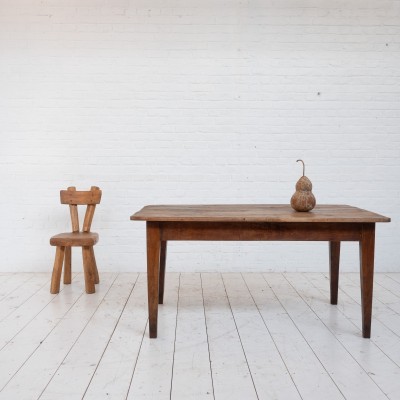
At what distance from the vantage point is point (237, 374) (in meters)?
2.48

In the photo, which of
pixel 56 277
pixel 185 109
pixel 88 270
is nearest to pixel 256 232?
pixel 88 270

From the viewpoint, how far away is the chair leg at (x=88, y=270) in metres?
4.11

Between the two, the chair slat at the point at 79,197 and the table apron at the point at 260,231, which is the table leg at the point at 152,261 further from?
the chair slat at the point at 79,197

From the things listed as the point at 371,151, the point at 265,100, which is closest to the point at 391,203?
the point at 371,151

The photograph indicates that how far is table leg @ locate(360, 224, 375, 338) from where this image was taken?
3006 mm

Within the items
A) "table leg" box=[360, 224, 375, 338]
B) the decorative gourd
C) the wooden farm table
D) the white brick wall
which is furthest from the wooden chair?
"table leg" box=[360, 224, 375, 338]

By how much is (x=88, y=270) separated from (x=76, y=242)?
0.26 meters

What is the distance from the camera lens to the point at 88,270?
13.5ft

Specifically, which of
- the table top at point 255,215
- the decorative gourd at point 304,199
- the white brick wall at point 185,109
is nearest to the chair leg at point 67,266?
the white brick wall at point 185,109

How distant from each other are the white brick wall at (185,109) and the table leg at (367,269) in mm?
1954

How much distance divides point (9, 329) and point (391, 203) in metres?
3.80

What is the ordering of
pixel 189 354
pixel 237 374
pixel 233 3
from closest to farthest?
pixel 237 374 < pixel 189 354 < pixel 233 3

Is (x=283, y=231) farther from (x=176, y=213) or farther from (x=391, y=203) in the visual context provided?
(x=391, y=203)

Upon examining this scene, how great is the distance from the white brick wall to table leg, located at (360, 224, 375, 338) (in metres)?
1.95
